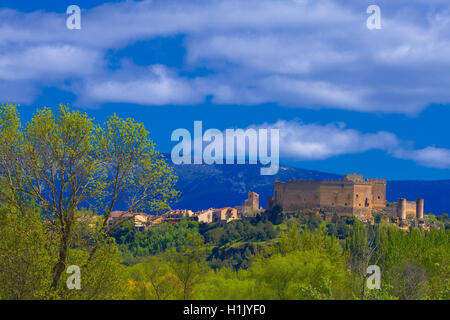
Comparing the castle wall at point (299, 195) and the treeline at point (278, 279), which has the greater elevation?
the castle wall at point (299, 195)

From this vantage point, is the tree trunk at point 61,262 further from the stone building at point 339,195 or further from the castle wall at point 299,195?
the castle wall at point 299,195

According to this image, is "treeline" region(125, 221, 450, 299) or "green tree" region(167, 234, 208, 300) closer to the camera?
"treeline" region(125, 221, 450, 299)

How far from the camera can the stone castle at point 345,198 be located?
6531 inches

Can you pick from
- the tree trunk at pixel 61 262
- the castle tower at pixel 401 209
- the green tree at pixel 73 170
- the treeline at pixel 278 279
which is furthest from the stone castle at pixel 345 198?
the tree trunk at pixel 61 262

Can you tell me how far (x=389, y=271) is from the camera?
6981 cm

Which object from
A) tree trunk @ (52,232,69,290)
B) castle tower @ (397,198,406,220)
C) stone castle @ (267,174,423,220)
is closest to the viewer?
tree trunk @ (52,232,69,290)

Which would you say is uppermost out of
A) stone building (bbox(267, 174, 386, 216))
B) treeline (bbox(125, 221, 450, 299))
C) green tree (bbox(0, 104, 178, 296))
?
stone building (bbox(267, 174, 386, 216))

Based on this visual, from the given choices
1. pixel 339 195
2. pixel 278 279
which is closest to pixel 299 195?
pixel 339 195

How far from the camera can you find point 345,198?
16750 centimetres

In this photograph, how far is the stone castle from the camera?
544 feet

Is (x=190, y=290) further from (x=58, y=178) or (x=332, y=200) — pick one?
(x=332, y=200)

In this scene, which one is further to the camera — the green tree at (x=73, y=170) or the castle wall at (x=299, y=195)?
the castle wall at (x=299, y=195)

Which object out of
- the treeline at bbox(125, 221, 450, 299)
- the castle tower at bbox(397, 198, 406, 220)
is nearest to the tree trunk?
the treeline at bbox(125, 221, 450, 299)

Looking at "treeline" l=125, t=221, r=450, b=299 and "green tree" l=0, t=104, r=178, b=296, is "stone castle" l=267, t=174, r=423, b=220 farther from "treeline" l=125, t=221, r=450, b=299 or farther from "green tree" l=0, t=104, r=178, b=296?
"green tree" l=0, t=104, r=178, b=296
